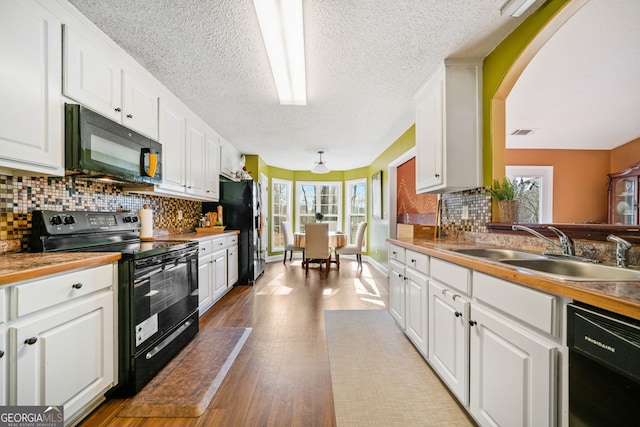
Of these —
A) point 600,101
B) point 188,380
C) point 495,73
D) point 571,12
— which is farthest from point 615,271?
point 600,101

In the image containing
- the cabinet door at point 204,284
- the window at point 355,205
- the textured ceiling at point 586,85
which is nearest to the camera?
the textured ceiling at point 586,85

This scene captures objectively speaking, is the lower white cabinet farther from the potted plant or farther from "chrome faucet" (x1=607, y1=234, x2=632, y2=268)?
"chrome faucet" (x1=607, y1=234, x2=632, y2=268)

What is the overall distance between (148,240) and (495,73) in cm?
324

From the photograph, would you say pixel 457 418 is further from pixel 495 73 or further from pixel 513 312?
pixel 495 73

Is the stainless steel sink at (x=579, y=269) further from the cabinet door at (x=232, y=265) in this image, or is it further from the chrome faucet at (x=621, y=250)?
the cabinet door at (x=232, y=265)

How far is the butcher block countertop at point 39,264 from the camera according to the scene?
3.42 feet

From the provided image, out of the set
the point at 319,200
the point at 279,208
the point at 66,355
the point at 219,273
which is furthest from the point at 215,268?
the point at 319,200

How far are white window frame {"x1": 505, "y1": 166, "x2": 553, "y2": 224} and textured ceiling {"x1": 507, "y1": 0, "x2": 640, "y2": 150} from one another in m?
0.42

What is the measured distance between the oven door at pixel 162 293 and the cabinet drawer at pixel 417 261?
6.10 ft

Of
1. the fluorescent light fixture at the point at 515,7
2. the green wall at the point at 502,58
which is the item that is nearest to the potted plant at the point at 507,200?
the green wall at the point at 502,58

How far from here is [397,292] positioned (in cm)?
257

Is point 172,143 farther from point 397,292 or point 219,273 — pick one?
point 397,292

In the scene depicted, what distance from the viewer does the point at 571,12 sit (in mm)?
1586

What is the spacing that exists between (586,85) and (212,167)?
438cm
